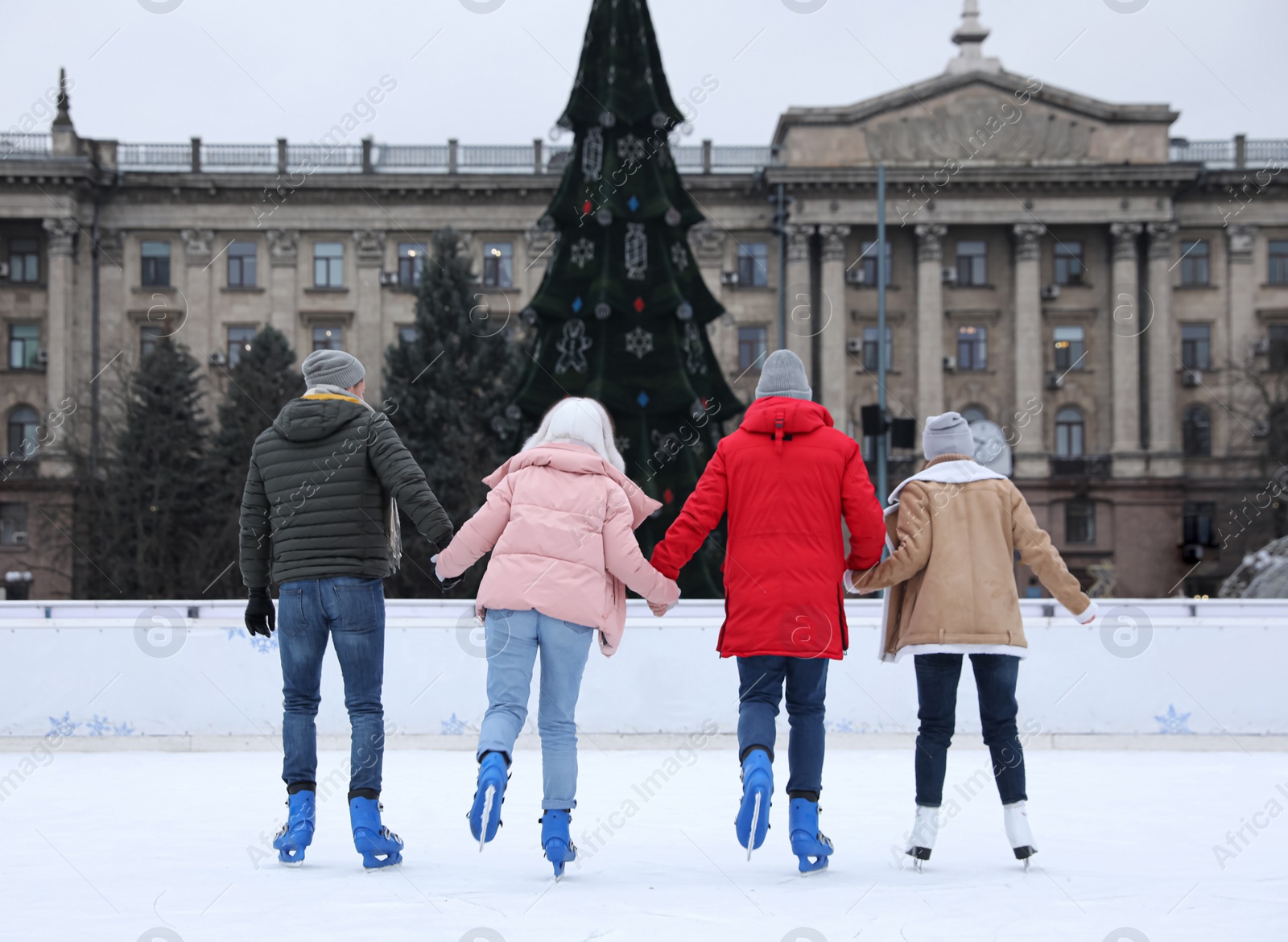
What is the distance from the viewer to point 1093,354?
49906mm

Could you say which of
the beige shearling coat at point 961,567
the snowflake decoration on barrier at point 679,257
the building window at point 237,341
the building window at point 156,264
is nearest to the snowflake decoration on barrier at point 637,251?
the snowflake decoration on barrier at point 679,257

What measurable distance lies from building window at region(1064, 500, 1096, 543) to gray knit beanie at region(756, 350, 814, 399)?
44647 millimetres

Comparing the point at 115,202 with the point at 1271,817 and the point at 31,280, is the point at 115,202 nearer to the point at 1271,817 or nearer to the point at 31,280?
the point at 31,280

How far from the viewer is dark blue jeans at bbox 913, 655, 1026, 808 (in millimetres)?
5078

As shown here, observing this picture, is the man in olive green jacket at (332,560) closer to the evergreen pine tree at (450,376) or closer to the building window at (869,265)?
the evergreen pine tree at (450,376)

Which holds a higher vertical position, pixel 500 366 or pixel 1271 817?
pixel 500 366

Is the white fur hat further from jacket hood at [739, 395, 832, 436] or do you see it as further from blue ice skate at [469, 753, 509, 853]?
blue ice skate at [469, 753, 509, 853]

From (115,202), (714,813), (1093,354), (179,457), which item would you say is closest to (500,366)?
(179,457)

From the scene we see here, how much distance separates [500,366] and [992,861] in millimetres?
38110

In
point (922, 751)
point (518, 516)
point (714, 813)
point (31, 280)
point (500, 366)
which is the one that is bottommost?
point (714, 813)

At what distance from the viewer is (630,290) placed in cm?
1350

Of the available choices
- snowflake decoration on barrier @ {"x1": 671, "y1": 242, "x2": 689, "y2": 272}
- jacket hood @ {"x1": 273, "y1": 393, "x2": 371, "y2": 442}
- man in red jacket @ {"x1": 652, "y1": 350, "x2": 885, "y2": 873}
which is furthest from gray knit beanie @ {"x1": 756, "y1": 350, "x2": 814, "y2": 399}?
snowflake decoration on barrier @ {"x1": 671, "y1": 242, "x2": 689, "y2": 272}

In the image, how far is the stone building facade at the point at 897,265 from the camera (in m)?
47.8

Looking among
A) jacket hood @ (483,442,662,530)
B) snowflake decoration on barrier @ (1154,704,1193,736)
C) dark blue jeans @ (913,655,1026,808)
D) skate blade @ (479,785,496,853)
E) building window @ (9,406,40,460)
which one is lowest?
snowflake decoration on barrier @ (1154,704,1193,736)
